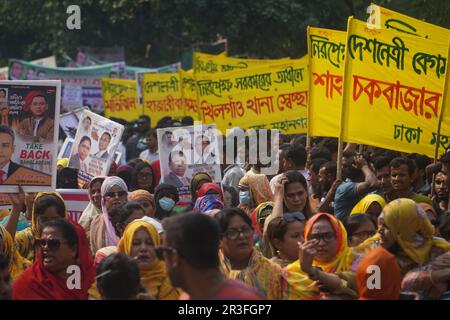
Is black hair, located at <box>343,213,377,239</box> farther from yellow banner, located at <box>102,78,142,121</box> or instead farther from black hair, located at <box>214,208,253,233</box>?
yellow banner, located at <box>102,78,142,121</box>

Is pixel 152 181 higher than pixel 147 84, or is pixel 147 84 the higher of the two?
pixel 147 84

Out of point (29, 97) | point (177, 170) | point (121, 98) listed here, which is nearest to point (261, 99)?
point (177, 170)

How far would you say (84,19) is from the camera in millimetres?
29766

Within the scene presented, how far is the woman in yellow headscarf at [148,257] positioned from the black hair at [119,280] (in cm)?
63

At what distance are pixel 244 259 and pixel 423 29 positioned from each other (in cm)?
420

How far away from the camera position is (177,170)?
9.98 m

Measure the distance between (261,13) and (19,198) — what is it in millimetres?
20757

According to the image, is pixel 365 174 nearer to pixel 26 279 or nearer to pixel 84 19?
pixel 26 279

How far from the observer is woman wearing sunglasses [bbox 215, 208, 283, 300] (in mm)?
5770

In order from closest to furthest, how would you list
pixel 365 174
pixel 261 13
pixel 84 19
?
pixel 365 174
pixel 261 13
pixel 84 19

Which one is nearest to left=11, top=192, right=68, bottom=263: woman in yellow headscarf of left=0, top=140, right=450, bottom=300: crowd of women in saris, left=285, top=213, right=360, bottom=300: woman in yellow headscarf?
left=0, top=140, right=450, bottom=300: crowd of women in saris

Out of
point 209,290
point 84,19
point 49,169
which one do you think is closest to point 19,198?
point 49,169

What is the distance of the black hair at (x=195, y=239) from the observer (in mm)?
4043

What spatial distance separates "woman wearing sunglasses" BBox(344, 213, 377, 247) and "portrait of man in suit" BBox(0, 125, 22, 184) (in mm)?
2279
